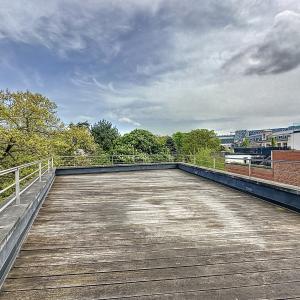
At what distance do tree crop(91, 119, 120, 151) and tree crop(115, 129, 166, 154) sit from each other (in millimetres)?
2801

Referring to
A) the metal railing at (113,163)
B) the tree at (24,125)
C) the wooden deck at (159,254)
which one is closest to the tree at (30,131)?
the tree at (24,125)

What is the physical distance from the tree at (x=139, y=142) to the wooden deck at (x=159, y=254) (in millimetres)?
25058

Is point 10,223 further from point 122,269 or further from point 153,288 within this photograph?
point 153,288

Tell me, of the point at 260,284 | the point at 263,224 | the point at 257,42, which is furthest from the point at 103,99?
the point at 260,284

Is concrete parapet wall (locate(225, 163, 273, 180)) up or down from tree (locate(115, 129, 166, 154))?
down

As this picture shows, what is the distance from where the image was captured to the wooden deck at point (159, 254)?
8.22 feet

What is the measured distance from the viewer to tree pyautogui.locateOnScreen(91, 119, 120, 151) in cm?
3538

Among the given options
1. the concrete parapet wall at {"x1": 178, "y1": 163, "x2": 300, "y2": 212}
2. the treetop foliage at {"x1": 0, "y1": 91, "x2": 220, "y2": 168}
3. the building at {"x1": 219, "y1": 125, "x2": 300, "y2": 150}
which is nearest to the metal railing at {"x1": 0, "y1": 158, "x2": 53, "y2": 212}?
the treetop foliage at {"x1": 0, "y1": 91, "x2": 220, "y2": 168}

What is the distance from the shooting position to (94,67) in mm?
19719

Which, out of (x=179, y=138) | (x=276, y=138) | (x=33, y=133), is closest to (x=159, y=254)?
(x=33, y=133)

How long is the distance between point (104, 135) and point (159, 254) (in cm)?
3312

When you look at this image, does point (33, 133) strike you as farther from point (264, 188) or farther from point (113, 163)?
point (264, 188)

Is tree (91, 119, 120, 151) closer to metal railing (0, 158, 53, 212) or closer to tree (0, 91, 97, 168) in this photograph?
tree (0, 91, 97, 168)

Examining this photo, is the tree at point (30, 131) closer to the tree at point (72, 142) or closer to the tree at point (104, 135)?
the tree at point (72, 142)
